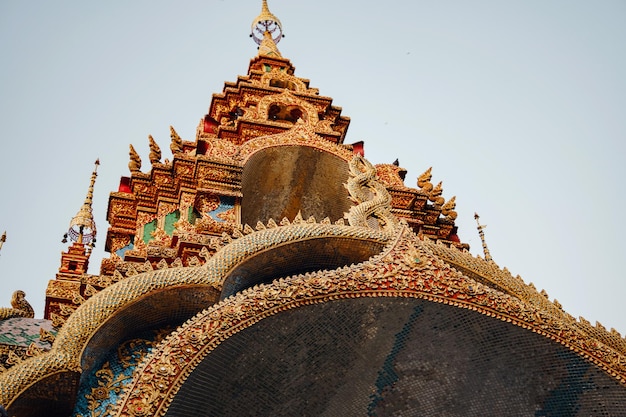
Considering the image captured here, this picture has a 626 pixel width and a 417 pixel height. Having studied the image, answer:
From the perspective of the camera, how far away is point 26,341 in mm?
6016

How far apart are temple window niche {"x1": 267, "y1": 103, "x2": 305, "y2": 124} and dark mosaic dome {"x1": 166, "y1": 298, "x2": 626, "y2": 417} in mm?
5829

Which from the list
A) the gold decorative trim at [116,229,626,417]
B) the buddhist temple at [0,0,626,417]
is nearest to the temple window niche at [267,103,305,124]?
the buddhist temple at [0,0,626,417]

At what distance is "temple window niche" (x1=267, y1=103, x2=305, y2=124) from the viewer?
11266 mm

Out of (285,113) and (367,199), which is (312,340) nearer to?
(367,199)

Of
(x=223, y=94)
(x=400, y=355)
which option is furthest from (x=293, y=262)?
(x=223, y=94)

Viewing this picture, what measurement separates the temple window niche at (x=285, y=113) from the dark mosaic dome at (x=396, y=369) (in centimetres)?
583

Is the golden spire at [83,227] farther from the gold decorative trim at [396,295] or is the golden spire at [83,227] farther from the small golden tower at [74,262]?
the gold decorative trim at [396,295]

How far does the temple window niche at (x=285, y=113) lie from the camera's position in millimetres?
11266

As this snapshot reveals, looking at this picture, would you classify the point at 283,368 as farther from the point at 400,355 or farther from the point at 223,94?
the point at 223,94

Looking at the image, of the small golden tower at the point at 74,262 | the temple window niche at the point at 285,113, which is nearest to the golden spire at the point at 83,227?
the small golden tower at the point at 74,262

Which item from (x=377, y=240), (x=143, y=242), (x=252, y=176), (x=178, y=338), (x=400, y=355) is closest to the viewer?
(x=178, y=338)

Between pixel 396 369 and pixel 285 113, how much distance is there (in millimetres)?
6054

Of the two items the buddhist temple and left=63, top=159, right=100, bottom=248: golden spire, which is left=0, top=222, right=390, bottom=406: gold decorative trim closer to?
the buddhist temple

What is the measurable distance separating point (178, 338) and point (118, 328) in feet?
2.72
